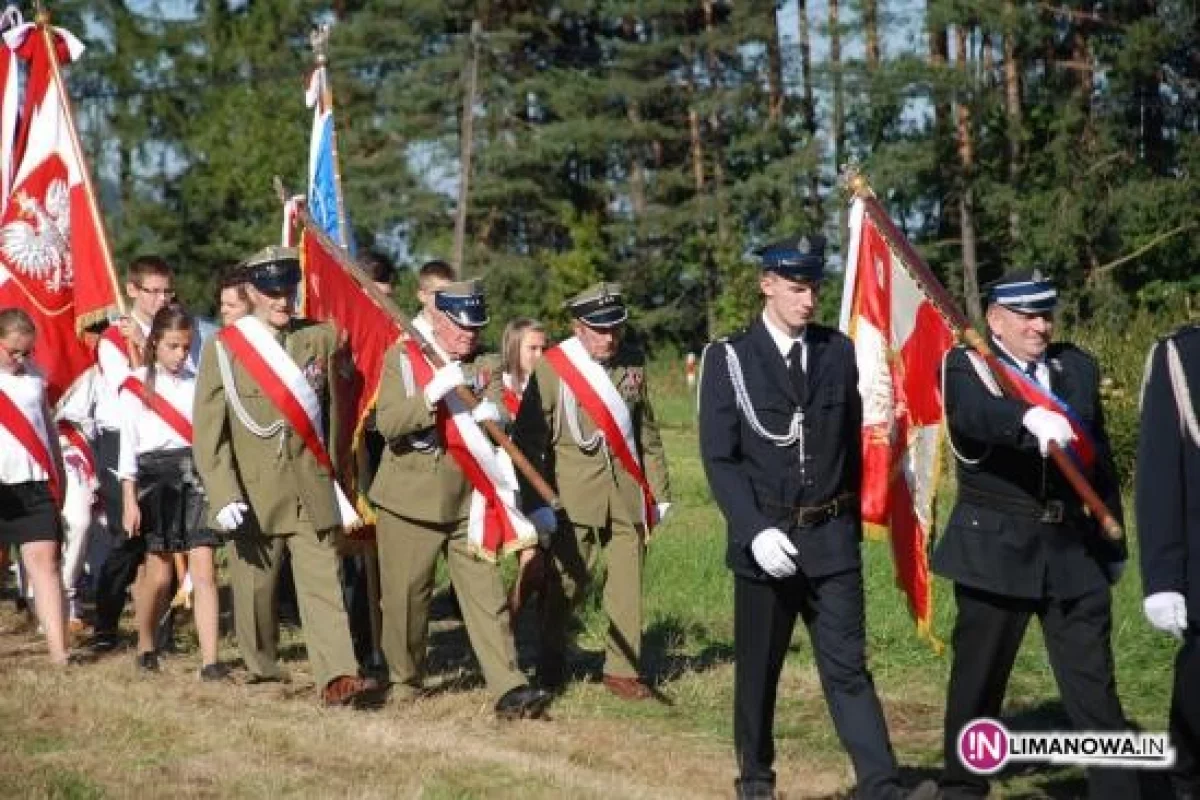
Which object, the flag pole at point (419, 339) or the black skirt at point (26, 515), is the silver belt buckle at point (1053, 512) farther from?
the black skirt at point (26, 515)

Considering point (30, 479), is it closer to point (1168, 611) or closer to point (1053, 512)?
point (1053, 512)

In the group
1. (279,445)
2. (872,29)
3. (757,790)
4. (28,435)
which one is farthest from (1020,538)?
(872,29)

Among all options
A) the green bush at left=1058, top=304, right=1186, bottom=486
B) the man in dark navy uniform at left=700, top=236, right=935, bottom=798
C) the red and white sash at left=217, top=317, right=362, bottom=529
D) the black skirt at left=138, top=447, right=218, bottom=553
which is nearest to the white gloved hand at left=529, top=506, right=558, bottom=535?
the red and white sash at left=217, top=317, right=362, bottom=529

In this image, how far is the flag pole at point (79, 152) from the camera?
42.5 feet

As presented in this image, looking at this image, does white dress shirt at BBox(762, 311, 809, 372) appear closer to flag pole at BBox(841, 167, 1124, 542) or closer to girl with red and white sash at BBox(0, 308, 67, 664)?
flag pole at BBox(841, 167, 1124, 542)

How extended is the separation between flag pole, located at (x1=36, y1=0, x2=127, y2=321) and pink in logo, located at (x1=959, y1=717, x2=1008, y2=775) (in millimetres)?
6720

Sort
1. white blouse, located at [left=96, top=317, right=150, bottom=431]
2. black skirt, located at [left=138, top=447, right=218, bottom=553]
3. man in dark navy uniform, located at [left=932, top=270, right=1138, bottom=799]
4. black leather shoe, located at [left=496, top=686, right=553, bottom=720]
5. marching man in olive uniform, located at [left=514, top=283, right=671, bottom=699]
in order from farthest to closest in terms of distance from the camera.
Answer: white blouse, located at [left=96, top=317, right=150, bottom=431] → black skirt, located at [left=138, top=447, right=218, bottom=553] → marching man in olive uniform, located at [left=514, top=283, right=671, bottom=699] → black leather shoe, located at [left=496, top=686, right=553, bottom=720] → man in dark navy uniform, located at [left=932, top=270, right=1138, bottom=799]

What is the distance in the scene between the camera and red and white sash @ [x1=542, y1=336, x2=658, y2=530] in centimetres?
984

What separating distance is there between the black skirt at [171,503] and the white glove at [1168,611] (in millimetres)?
5424

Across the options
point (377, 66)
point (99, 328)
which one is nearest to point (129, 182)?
point (377, 66)

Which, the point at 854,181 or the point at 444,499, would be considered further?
the point at 444,499

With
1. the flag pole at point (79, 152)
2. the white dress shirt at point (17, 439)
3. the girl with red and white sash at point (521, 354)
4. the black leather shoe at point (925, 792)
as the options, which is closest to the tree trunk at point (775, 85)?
the flag pole at point (79, 152)

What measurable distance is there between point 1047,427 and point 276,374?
4.02 meters

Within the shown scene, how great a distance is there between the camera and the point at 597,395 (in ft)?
32.3
